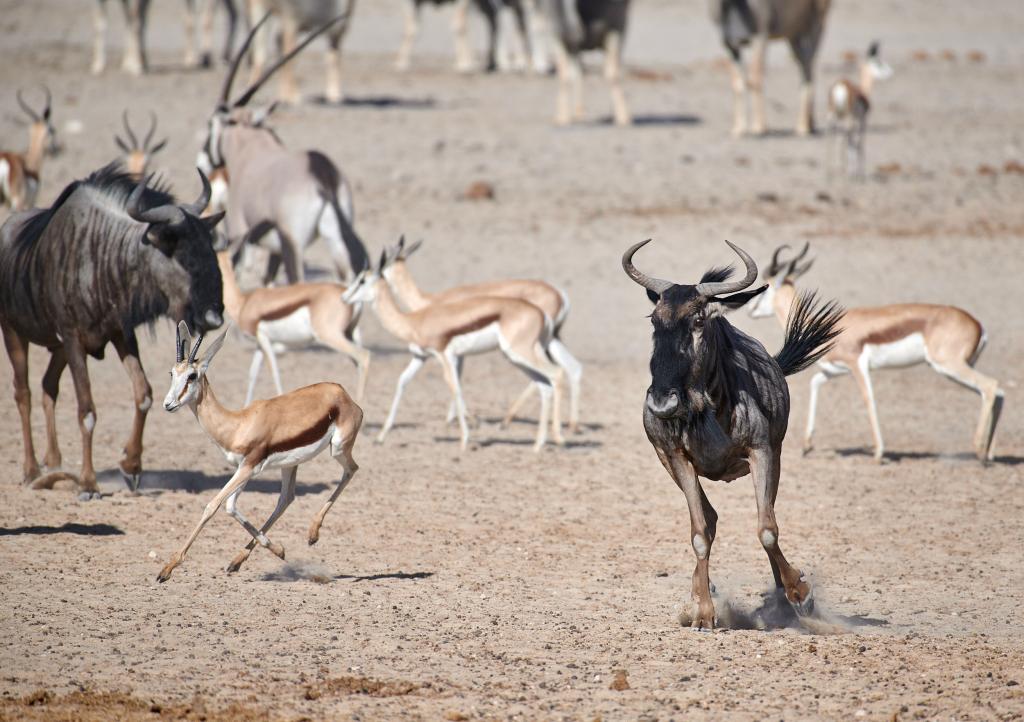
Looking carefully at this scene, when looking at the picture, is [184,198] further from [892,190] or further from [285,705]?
[285,705]

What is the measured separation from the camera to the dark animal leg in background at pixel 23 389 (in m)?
9.91

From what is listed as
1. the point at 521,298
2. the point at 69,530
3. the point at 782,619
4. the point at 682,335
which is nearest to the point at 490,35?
the point at 521,298

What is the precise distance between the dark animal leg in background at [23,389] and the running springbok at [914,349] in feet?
17.9

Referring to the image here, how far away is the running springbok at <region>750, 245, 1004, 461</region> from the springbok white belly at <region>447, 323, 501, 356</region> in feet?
7.14

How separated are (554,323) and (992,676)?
21.5 feet

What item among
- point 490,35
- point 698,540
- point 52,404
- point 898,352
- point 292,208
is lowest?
point 52,404

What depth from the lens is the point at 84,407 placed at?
963 centimetres

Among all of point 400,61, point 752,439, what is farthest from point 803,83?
point 752,439

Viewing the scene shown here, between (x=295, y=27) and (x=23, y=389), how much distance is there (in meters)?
14.5

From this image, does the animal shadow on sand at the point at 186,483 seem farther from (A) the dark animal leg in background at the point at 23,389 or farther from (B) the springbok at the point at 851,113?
(B) the springbok at the point at 851,113

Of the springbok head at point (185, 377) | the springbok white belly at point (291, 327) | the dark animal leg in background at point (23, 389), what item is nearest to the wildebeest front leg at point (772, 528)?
the springbok head at point (185, 377)

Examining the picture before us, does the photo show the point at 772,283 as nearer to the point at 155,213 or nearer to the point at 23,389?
the point at 155,213

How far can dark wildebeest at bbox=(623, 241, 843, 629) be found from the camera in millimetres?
6859

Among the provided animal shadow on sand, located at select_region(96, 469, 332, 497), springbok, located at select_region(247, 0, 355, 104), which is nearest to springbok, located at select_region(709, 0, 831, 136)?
springbok, located at select_region(247, 0, 355, 104)
